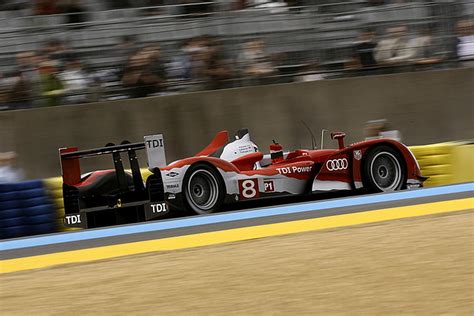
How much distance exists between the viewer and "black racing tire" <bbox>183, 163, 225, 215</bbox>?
8.81 m

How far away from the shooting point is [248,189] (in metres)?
8.98

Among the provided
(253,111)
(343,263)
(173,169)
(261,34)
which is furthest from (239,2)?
(343,263)

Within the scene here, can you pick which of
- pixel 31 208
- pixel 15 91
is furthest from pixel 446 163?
pixel 15 91

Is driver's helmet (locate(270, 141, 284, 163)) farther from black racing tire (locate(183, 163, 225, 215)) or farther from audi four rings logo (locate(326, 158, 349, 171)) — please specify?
black racing tire (locate(183, 163, 225, 215))

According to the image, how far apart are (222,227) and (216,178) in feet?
4.99

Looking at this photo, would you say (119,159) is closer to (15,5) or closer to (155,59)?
(155,59)

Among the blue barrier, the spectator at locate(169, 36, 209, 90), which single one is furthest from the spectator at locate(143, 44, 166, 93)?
the blue barrier

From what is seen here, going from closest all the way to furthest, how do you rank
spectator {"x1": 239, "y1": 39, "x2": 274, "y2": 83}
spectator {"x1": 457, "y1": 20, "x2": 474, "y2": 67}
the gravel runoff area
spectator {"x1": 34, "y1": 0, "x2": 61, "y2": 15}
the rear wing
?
the gravel runoff area < the rear wing < spectator {"x1": 34, "y1": 0, "x2": 61, "y2": 15} < spectator {"x1": 239, "y1": 39, "x2": 274, "y2": 83} < spectator {"x1": 457, "y1": 20, "x2": 474, "y2": 67}

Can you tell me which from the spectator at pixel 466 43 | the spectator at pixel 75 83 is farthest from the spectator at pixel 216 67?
the spectator at pixel 466 43

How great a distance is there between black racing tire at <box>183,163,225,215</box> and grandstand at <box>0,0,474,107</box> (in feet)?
10.5

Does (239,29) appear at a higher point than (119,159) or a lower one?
higher

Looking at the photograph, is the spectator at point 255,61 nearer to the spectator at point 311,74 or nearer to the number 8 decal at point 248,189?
the spectator at point 311,74

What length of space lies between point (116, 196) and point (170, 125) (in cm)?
366

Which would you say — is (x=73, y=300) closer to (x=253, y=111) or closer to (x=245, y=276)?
(x=245, y=276)
